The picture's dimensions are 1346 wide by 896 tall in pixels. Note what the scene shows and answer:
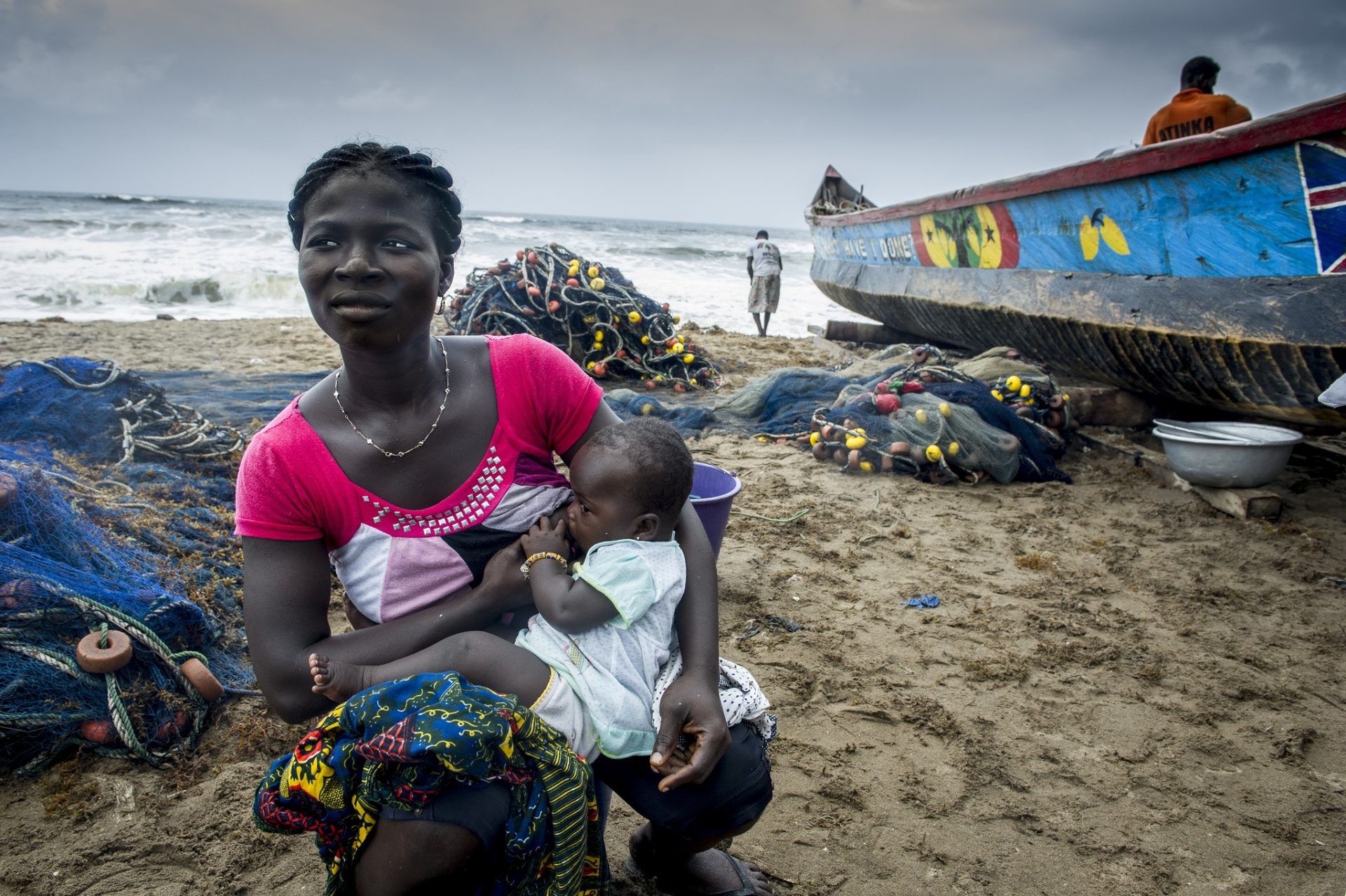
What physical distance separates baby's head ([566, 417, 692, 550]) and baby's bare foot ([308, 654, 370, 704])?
1.58ft

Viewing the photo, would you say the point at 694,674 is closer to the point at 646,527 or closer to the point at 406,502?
the point at 646,527

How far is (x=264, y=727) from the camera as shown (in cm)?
232

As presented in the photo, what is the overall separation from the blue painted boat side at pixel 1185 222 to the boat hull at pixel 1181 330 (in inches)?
3.4

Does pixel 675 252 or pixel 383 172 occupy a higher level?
pixel 675 252

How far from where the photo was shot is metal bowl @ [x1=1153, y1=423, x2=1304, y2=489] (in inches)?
158

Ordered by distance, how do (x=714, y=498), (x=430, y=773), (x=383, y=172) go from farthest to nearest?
(x=714, y=498) → (x=383, y=172) → (x=430, y=773)

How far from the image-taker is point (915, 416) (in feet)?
16.5

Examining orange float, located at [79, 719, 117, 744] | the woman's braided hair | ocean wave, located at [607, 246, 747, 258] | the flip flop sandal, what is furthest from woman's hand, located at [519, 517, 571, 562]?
ocean wave, located at [607, 246, 747, 258]

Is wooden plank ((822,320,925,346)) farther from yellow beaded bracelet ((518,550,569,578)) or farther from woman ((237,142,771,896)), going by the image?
yellow beaded bracelet ((518,550,569,578))

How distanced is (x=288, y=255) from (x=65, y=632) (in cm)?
1986

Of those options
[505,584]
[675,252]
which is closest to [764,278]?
[505,584]

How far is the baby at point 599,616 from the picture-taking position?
53.7 inches

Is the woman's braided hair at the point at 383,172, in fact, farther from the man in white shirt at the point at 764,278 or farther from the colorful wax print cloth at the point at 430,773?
the man in white shirt at the point at 764,278

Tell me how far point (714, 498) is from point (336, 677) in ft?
5.16
